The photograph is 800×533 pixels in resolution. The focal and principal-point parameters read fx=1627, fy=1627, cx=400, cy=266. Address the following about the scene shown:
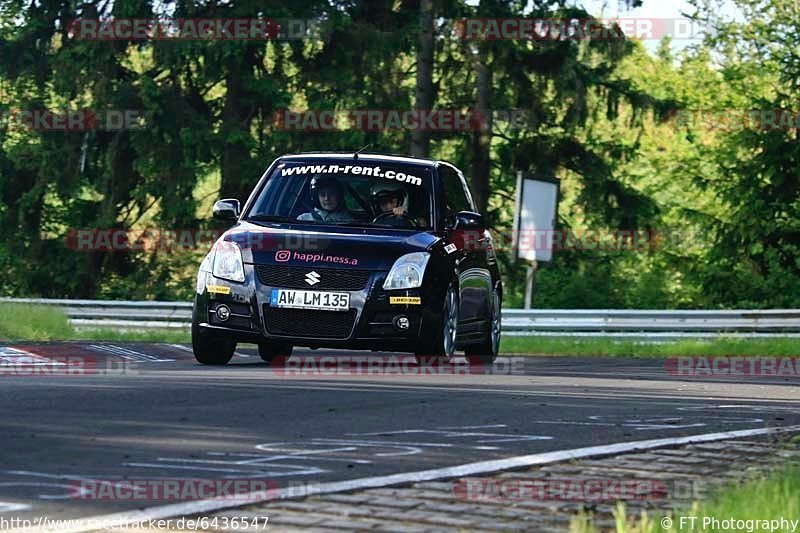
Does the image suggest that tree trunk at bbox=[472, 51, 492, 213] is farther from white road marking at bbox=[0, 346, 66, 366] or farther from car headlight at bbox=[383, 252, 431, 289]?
car headlight at bbox=[383, 252, 431, 289]

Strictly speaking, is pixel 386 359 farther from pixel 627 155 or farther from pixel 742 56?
pixel 742 56

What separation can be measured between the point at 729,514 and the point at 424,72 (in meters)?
28.1

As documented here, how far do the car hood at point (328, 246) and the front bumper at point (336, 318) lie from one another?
0.16m

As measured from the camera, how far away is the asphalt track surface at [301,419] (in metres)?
7.20

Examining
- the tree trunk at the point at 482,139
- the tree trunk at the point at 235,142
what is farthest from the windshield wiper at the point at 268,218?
the tree trunk at the point at 235,142

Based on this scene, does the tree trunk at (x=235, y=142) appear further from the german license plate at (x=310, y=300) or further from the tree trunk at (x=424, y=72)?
the german license plate at (x=310, y=300)

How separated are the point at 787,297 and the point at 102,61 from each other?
17.0 m

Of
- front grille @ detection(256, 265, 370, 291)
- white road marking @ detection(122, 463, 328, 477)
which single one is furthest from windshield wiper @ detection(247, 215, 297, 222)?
white road marking @ detection(122, 463, 328, 477)

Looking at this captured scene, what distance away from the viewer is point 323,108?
37594mm

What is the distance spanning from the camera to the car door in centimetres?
1527

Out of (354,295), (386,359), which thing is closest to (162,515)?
(354,295)

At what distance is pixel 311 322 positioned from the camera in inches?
542

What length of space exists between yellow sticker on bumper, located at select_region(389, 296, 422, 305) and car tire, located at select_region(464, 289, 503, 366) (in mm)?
2858

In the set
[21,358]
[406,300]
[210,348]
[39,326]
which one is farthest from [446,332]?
[39,326]
